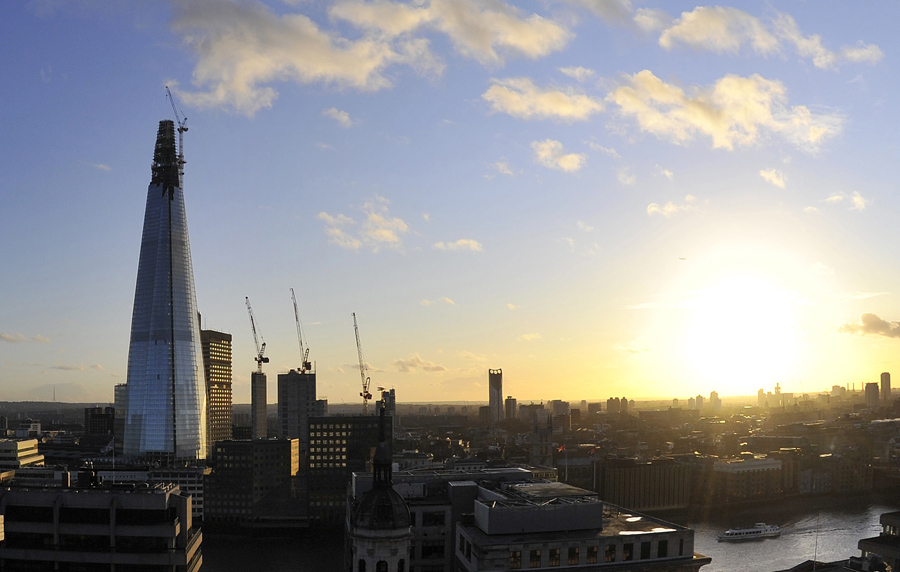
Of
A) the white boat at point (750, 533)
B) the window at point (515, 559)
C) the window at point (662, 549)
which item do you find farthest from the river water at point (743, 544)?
the window at point (515, 559)

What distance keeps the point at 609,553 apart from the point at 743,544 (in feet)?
301

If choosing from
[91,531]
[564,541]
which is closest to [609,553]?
[564,541]

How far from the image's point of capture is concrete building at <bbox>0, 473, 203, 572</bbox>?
168 ft

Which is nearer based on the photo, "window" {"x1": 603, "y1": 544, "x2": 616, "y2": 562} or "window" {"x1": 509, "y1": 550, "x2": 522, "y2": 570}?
"window" {"x1": 509, "y1": 550, "x2": 522, "y2": 570}

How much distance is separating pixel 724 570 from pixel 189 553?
76825 millimetres

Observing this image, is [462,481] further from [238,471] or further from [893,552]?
[238,471]

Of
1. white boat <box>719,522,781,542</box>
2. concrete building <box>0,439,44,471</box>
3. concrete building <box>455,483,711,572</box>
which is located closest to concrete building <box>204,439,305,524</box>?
concrete building <box>0,439,44,471</box>

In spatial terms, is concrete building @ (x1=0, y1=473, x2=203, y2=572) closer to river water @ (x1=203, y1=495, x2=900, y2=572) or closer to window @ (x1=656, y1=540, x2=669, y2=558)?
window @ (x1=656, y1=540, x2=669, y2=558)

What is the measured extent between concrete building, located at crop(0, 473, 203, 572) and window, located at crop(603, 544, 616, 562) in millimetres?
26888

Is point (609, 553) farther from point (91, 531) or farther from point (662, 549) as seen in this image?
point (91, 531)

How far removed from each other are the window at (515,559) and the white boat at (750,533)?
96.9m

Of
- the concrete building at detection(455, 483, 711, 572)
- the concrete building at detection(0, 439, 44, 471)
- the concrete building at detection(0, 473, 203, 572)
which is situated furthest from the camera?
the concrete building at detection(0, 439, 44, 471)

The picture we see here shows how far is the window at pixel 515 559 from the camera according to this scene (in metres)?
46.0

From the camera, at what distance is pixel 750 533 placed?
132625mm
